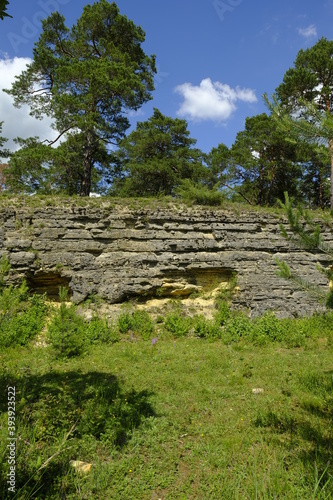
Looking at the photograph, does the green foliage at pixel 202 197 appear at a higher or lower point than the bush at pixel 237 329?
higher

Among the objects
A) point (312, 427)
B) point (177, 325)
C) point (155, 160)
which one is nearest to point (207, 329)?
point (177, 325)

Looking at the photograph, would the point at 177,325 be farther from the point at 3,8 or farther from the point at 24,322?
the point at 3,8

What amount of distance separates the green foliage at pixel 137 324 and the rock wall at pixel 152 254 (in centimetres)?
73

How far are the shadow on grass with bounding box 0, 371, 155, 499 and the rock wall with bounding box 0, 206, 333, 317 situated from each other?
4428mm

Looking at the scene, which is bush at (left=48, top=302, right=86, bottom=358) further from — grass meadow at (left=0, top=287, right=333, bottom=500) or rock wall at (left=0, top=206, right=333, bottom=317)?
rock wall at (left=0, top=206, right=333, bottom=317)

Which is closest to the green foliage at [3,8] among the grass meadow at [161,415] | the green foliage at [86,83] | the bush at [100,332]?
the grass meadow at [161,415]

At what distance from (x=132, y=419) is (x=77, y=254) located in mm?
6431

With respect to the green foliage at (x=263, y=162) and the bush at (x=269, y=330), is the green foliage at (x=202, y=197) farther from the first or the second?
the green foliage at (x=263, y=162)

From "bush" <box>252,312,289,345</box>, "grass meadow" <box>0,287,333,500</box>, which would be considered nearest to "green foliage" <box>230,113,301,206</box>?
"bush" <box>252,312,289,345</box>

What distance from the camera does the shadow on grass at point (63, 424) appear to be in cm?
306

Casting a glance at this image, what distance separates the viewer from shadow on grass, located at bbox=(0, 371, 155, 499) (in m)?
3.06

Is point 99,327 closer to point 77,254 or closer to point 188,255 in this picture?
point 77,254

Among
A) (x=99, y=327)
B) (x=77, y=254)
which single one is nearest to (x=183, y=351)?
(x=99, y=327)

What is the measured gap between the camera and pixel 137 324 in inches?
361
